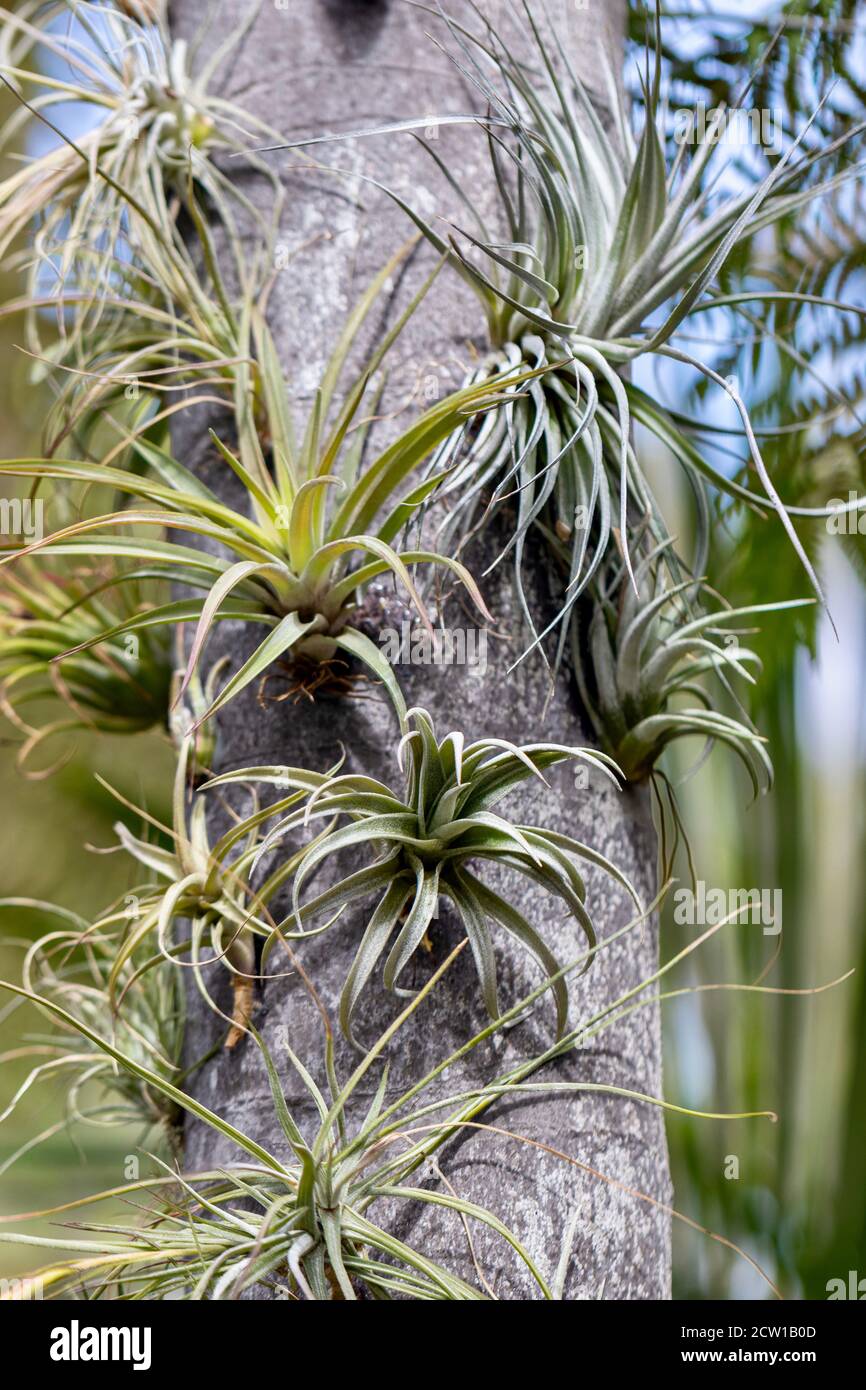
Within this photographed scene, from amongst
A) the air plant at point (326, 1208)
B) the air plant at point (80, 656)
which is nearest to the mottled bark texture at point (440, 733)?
the air plant at point (326, 1208)

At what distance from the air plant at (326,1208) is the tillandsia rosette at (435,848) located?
26 mm

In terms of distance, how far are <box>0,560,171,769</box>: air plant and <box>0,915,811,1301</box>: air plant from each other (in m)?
0.43

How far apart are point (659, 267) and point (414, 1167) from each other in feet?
1.82

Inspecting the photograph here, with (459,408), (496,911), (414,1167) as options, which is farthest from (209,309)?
(414,1167)

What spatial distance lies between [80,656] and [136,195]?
0.37 m

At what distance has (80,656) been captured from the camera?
0.98m

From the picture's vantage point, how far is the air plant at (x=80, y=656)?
949 millimetres

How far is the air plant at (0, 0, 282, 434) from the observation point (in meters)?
0.82

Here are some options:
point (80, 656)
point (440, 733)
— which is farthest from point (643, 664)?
point (80, 656)

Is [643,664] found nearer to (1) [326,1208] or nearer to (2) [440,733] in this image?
(2) [440,733]

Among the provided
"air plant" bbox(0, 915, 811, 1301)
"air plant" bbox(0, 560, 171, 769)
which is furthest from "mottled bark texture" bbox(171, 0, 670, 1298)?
"air plant" bbox(0, 560, 171, 769)

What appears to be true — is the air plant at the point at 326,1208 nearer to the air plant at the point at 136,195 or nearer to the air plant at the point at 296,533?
the air plant at the point at 296,533
